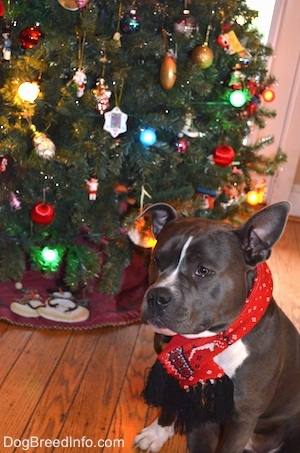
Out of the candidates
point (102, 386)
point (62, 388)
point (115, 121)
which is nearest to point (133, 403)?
point (102, 386)

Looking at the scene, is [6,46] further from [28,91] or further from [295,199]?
[295,199]

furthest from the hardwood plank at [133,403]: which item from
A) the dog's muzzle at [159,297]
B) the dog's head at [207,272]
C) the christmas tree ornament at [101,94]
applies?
the christmas tree ornament at [101,94]

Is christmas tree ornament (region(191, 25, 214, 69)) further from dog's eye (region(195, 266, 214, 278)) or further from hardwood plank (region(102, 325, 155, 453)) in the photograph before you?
hardwood plank (region(102, 325, 155, 453))

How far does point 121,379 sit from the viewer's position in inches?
89.6

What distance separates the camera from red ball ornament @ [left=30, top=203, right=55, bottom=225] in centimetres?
232

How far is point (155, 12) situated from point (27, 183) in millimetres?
925

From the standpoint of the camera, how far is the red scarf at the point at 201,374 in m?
1.60

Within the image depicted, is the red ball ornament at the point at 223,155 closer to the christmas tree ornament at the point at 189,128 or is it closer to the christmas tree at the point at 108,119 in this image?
the christmas tree at the point at 108,119

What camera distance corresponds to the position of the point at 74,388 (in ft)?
7.18

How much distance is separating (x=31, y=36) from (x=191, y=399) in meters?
1.53

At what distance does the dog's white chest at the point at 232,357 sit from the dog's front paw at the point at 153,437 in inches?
18.5

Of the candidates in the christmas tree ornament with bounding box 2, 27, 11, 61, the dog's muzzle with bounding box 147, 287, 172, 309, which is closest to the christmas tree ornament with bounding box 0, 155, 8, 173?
the christmas tree ornament with bounding box 2, 27, 11, 61

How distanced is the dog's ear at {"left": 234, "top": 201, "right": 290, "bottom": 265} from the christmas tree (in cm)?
91

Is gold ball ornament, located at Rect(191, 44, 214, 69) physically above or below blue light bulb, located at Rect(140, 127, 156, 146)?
above
